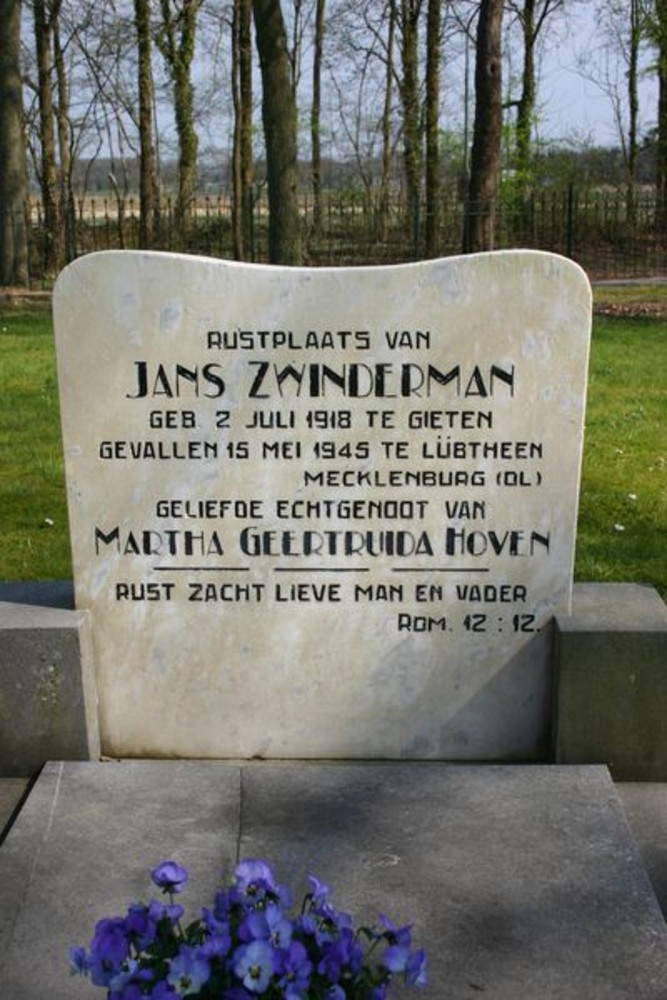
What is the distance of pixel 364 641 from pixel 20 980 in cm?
138

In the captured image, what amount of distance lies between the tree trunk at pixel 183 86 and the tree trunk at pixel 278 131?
23.8 ft

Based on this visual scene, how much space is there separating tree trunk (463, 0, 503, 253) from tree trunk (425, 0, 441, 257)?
2.90m

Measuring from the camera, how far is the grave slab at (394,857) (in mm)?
2486

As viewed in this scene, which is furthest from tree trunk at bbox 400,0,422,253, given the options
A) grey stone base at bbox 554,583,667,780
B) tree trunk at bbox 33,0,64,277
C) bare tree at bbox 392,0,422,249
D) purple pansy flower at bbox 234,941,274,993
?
purple pansy flower at bbox 234,941,274,993

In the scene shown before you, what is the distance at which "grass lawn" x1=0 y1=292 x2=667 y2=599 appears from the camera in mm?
5262

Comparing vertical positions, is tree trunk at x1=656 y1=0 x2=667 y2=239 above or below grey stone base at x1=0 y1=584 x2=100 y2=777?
above

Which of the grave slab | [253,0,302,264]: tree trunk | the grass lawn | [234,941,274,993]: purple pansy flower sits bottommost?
the grave slab

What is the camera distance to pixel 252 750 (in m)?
3.55

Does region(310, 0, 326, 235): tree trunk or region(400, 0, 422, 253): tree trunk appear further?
region(310, 0, 326, 235): tree trunk

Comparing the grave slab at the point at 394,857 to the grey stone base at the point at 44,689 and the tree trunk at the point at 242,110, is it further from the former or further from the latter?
the tree trunk at the point at 242,110

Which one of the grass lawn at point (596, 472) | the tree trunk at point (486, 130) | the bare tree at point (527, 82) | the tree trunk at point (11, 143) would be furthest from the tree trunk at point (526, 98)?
the grass lawn at point (596, 472)

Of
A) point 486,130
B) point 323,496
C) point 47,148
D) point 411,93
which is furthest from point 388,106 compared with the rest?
point 323,496

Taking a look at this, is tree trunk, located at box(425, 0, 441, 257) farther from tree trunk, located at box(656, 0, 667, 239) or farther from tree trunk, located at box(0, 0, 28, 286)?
tree trunk, located at box(0, 0, 28, 286)

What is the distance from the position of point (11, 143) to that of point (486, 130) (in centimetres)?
744
